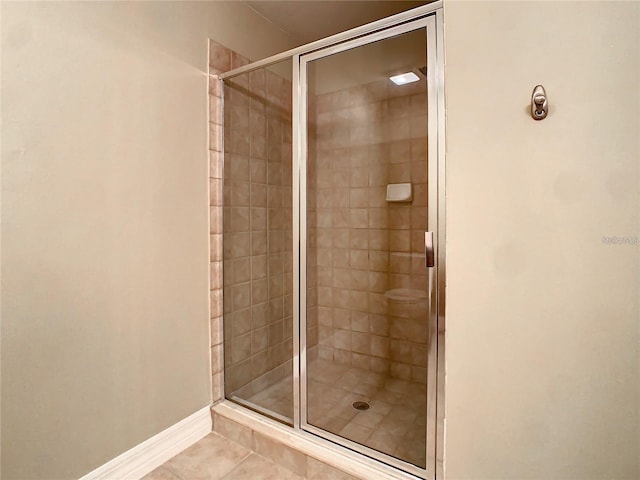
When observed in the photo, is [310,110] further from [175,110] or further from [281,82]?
[175,110]

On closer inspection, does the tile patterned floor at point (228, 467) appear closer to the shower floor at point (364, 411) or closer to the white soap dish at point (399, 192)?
the shower floor at point (364, 411)

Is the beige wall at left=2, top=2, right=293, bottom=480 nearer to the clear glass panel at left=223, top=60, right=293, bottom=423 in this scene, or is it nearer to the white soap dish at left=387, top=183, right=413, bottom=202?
the clear glass panel at left=223, top=60, right=293, bottom=423

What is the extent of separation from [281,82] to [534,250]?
1.34 metres

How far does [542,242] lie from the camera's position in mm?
916

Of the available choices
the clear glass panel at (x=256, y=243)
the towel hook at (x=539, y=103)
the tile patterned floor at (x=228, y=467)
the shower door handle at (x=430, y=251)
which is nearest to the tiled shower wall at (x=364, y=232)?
the clear glass panel at (x=256, y=243)

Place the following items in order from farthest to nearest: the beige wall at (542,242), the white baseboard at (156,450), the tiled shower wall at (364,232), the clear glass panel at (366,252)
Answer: the tiled shower wall at (364,232) < the clear glass panel at (366,252) < the white baseboard at (156,450) < the beige wall at (542,242)

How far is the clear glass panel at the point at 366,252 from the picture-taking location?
1.49 m

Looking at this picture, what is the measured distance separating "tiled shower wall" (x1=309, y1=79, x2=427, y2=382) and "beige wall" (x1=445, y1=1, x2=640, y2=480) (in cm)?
53

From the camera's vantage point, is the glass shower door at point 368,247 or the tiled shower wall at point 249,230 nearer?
the glass shower door at point 368,247

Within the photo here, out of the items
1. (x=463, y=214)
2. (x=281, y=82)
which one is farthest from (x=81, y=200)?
(x=463, y=214)

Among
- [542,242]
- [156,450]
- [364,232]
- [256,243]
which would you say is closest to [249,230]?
[256,243]

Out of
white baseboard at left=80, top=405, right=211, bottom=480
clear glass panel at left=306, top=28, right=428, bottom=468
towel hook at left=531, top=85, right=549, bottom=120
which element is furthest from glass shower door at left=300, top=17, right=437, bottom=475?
white baseboard at left=80, top=405, right=211, bottom=480

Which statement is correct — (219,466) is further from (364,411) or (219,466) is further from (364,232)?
(364,232)

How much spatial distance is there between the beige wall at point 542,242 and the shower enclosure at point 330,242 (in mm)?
337
